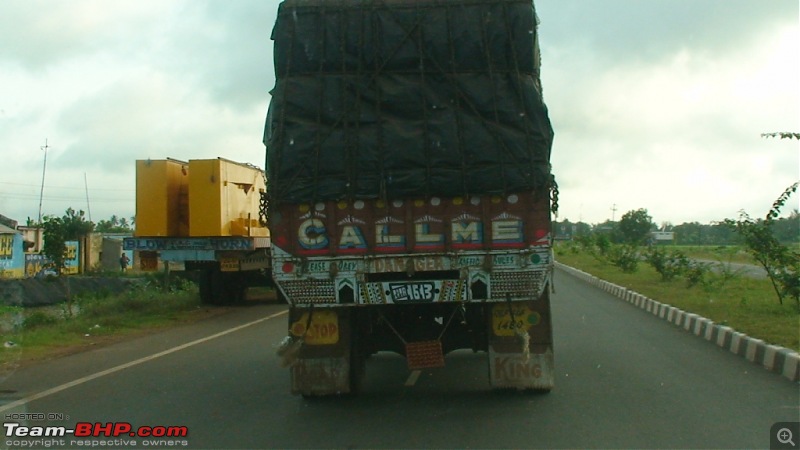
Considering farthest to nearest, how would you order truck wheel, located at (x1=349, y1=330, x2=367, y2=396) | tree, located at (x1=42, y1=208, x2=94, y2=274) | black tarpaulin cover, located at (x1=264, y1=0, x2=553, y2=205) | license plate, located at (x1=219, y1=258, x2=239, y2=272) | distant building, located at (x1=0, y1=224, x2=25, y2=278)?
distant building, located at (x1=0, y1=224, x2=25, y2=278), tree, located at (x1=42, y1=208, x2=94, y2=274), license plate, located at (x1=219, y1=258, x2=239, y2=272), truck wheel, located at (x1=349, y1=330, x2=367, y2=396), black tarpaulin cover, located at (x1=264, y1=0, x2=553, y2=205)

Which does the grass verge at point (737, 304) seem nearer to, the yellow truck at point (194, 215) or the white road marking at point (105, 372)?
the white road marking at point (105, 372)

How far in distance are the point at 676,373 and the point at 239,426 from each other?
5.22 m

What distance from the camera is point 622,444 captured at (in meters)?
6.11

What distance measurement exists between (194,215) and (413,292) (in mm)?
11351

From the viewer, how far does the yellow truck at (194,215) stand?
1750cm

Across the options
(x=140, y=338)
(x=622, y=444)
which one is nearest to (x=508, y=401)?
(x=622, y=444)

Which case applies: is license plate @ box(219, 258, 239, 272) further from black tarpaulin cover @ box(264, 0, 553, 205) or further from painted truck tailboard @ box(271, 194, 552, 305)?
painted truck tailboard @ box(271, 194, 552, 305)

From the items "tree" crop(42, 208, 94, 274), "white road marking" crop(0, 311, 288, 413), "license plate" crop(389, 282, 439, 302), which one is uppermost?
"tree" crop(42, 208, 94, 274)

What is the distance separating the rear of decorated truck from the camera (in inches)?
284

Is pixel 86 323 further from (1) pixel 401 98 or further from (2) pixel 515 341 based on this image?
(2) pixel 515 341

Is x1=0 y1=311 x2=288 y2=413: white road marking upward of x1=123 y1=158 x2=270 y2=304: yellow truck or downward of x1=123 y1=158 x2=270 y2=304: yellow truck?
downward

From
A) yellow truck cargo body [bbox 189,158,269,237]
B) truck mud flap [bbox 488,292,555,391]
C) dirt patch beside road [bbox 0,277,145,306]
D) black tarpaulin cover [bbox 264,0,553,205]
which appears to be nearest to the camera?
black tarpaulin cover [bbox 264,0,553,205]

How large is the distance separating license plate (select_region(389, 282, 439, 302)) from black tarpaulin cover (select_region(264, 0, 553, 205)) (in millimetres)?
791

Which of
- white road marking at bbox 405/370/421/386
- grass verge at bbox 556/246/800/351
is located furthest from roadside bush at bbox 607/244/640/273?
white road marking at bbox 405/370/421/386
